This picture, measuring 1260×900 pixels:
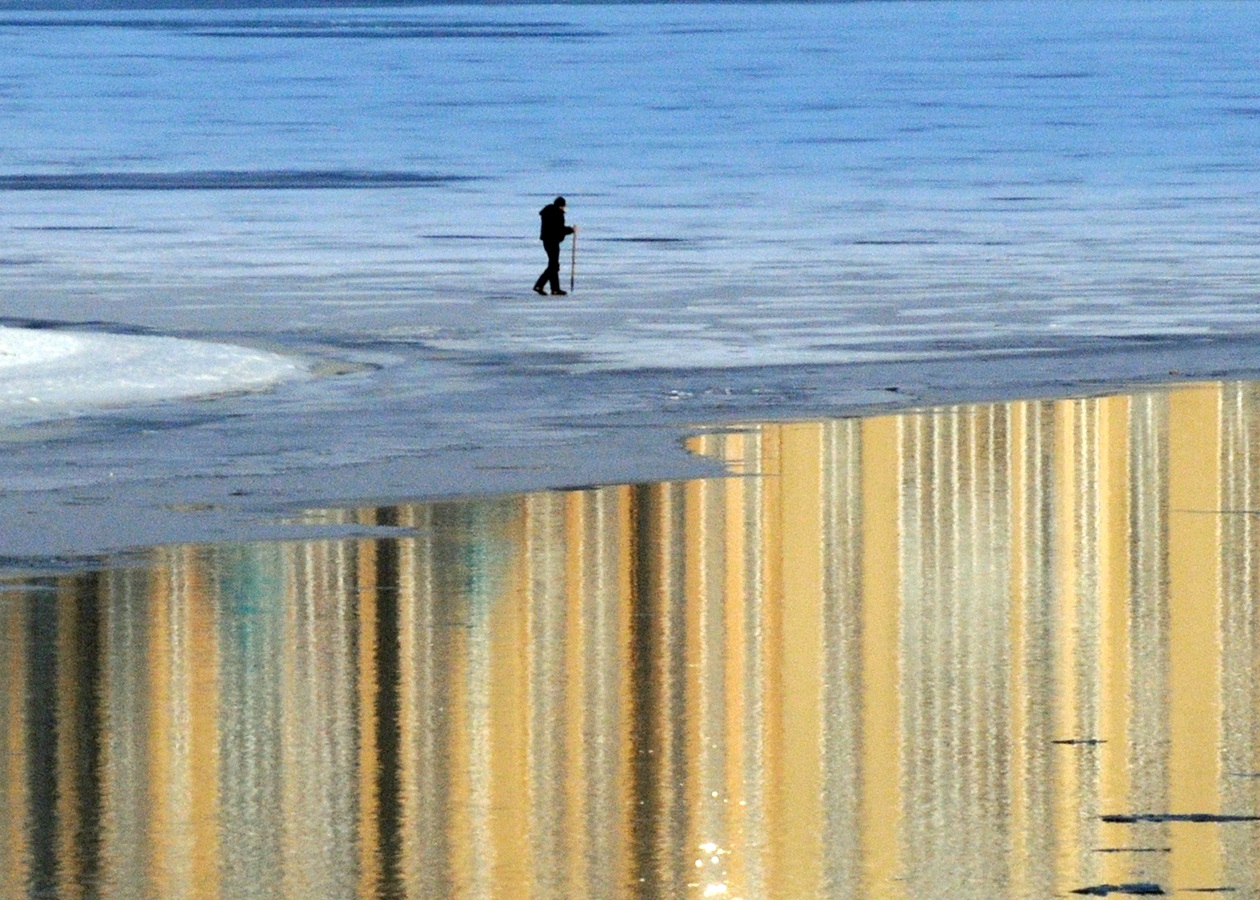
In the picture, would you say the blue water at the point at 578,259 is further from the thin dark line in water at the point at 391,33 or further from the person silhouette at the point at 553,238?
the thin dark line in water at the point at 391,33

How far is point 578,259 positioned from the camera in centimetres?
3238

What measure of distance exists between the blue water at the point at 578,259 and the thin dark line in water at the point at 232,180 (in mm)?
→ 157

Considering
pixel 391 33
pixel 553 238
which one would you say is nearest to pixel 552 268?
pixel 553 238

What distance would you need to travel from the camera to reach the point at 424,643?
1067 centimetres

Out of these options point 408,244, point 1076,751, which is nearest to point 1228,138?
point 408,244

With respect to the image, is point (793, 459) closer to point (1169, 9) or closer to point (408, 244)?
point (408, 244)

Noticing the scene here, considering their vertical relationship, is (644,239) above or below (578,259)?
above

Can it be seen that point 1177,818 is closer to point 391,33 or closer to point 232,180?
point 232,180

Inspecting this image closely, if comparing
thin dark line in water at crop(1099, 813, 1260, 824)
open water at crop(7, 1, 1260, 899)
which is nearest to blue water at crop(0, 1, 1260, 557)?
open water at crop(7, 1, 1260, 899)

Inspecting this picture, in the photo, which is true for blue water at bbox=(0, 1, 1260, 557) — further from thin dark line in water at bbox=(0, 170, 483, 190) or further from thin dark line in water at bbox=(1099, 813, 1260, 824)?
thin dark line in water at bbox=(1099, 813, 1260, 824)

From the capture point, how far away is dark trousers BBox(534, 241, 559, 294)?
2755 cm

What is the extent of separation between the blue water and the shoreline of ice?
449mm

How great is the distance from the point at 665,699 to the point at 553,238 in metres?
18.1

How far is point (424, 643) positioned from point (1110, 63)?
9072 centimetres
